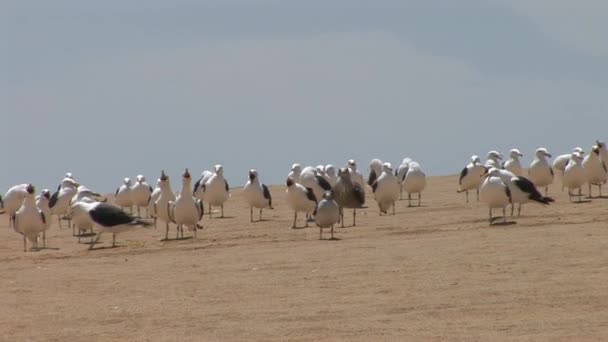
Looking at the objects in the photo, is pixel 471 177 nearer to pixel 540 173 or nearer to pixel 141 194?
pixel 540 173

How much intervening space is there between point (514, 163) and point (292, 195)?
36.4 ft

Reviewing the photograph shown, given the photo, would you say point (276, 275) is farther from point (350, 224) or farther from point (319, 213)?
point (350, 224)

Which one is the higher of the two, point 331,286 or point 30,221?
point 30,221

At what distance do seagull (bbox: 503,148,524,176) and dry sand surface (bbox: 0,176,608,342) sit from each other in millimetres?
10799

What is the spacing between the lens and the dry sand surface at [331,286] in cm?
1459

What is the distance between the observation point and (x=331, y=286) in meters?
18.1

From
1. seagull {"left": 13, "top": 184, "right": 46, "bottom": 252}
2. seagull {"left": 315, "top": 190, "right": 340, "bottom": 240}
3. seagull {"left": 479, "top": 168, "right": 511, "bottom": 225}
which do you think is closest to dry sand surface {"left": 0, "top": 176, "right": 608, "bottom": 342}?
seagull {"left": 315, "top": 190, "right": 340, "bottom": 240}

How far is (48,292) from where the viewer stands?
62.7 ft

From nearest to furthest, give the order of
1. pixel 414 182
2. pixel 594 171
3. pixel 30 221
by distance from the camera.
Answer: pixel 30 221 < pixel 594 171 < pixel 414 182

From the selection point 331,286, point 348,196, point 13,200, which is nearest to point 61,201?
point 13,200

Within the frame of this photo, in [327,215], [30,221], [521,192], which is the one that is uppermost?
[521,192]

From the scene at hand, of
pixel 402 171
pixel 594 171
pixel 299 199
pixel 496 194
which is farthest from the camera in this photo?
pixel 402 171

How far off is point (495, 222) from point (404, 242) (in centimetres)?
412

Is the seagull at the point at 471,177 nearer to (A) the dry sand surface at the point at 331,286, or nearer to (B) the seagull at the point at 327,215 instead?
(A) the dry sand surface at the point at 331,286
